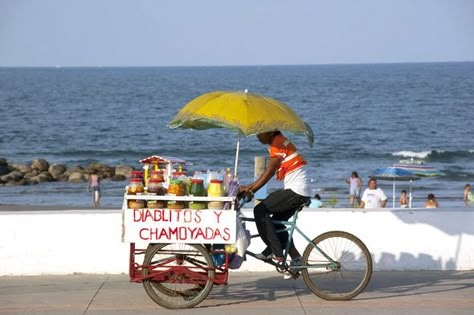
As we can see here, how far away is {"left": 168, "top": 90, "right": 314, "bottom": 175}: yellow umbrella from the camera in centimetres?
786

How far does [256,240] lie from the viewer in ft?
31.9

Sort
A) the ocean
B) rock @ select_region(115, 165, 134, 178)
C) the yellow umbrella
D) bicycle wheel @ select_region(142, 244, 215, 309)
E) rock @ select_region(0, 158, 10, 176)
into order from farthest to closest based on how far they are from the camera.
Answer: rock @ select_region(0, 158, 10, 176) → rock @ select_region(115, 165, 134, 178) → the ocean → bicycle wheel @ select_region(142, 244, 215, 309) → the yellow umbrella

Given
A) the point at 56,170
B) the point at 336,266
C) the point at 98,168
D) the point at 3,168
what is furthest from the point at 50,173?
the point at 336,266

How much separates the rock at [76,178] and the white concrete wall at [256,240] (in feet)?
94.0

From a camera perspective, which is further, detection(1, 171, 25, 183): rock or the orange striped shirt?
detection(1, 171, 25, 183): rock

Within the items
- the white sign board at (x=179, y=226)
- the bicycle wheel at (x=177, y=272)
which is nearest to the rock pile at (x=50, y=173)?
the bicycle wheel at (x=177, y=272)

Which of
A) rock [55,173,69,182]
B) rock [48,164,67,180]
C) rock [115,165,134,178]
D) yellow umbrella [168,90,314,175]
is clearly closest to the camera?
yellow umbrella [168,90,314,175]

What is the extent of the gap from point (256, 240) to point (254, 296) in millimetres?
1302

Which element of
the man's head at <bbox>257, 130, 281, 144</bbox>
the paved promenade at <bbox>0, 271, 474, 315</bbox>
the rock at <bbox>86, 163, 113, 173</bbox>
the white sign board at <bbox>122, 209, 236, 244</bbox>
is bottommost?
the paved promenade at <bbox>0, 271, 474, 315</bbox>

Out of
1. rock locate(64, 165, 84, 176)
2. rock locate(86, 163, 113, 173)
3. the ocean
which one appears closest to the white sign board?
the ocean

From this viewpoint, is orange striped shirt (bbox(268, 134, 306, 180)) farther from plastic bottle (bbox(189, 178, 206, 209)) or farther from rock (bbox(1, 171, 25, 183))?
rock (bbox(1, 171, 25, 183))

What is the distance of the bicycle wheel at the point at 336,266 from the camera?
8.20 metres

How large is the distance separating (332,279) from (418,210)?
1.65 metres

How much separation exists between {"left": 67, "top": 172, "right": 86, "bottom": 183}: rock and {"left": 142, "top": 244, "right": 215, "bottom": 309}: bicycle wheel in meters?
30.3
